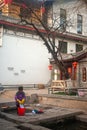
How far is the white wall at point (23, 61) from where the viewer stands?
81.3 feet

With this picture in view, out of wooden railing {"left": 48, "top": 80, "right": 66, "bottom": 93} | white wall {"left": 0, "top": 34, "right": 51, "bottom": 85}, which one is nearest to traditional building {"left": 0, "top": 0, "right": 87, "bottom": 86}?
white wall {"left": 0, "top": 34, "right": 51, "bottom": 85}

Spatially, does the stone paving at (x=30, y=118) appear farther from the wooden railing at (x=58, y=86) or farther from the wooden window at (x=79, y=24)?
the wooden window at (x=79, y=24)

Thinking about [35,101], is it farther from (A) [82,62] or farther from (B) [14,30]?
(B) [14,30]

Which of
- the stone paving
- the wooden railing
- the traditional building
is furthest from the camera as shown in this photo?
the traditional building

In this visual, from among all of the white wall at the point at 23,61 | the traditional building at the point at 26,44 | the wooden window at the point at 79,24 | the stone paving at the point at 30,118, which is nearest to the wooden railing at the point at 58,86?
the stone paving at the point at 30,118

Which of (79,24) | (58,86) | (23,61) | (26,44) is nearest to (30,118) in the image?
(58,86)

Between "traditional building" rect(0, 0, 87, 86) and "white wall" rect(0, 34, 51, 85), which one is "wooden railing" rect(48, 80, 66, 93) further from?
"white wall" rect(0, 34, 51, 85)

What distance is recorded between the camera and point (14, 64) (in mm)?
25469

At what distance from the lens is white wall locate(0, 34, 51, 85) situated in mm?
24766

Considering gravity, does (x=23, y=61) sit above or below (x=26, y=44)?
below

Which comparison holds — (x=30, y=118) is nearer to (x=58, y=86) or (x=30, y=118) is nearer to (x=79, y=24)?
(x=58, y=86)

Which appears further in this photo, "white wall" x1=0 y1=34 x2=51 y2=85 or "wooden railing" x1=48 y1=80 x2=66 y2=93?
"white wall" x1=0 y1=34 x2=51 y2=85

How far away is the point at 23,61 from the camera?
26359mm

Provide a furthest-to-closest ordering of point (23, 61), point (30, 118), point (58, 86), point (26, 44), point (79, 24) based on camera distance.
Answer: point (79, 24), point (26, 44), point (23, 61), point (58, 86), point (30, 118)
